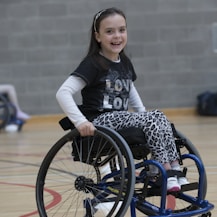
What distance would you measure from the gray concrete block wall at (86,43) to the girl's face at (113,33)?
5.86 m

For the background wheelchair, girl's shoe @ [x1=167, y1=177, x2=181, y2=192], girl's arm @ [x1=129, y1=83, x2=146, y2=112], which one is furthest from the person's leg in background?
girl's shoe @ [x1=167, y1=177, x2=181, y2=192]

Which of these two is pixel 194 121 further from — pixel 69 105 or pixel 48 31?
pixel 69 105

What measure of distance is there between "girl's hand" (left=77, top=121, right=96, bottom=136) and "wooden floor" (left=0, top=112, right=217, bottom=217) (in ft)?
2.85

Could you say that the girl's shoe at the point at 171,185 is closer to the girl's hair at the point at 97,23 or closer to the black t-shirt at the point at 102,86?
the black t-shirt at the point at 102,86

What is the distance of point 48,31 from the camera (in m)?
8.96

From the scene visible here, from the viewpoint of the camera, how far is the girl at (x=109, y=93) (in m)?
2.88

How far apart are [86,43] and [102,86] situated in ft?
19.8

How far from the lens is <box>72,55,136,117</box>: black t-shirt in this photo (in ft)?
9.91

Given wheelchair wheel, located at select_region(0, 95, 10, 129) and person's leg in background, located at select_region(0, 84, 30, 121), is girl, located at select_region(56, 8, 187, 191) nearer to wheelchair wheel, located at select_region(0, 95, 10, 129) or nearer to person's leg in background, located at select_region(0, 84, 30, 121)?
wheelchair wheel, located at select_region(0, 95, 10, 129)

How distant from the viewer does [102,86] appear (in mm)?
3047

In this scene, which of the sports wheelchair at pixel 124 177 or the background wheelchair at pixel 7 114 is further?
the background wheelchair at pixel 7 114

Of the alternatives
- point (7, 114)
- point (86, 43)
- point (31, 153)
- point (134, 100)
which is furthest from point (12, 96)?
point (134, 100)

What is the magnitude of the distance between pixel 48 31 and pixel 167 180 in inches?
251

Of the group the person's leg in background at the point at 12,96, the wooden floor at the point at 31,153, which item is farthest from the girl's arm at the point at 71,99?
the person's leg in background at the point at 12,96
